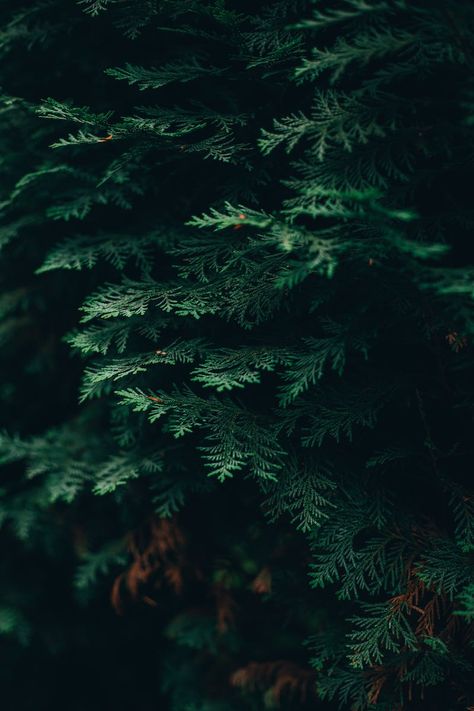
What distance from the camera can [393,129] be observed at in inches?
74.6

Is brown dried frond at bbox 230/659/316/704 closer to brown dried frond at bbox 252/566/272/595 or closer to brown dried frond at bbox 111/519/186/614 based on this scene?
brown dried frond at bbox 252/566/272/595

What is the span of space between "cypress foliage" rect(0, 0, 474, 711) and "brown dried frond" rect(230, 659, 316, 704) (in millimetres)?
21

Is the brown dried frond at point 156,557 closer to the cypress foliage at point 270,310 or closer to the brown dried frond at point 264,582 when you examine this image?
the cypress foliage at point 270,310

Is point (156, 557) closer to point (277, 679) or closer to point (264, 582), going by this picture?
→ point (264, 582)

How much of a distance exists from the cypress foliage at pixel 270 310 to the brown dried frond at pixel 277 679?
0.02 metres

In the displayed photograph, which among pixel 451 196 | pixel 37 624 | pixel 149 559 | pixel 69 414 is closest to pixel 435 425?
pixel 451 196

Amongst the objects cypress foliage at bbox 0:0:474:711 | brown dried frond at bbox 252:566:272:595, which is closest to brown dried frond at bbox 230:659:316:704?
cypress foliage at bbox 0:0:474:711

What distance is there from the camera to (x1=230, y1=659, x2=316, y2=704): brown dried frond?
2904 mm

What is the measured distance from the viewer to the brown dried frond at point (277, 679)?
2.90m

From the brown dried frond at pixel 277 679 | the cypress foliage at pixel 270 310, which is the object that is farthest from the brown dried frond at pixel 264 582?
the brown dried frond at pixel 277 679

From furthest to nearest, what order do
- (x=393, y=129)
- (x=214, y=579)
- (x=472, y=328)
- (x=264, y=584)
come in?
(x=214, y=579) < (x=264, y=584) < (x=393, y=129) < (x=472, y=328)

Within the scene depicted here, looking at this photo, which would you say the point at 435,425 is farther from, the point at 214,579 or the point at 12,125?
the point at 12,125

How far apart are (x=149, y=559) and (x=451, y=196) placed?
8.90ft

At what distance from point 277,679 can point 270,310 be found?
2118 mm
